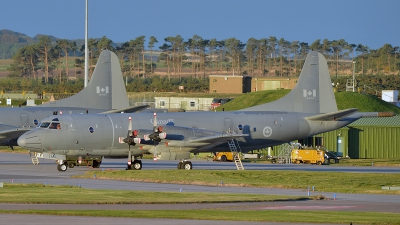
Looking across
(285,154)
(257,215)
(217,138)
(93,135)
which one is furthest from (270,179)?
(285,154)

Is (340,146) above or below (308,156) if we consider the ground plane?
above

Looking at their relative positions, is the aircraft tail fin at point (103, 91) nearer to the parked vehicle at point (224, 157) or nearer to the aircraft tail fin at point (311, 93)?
the aircraft tail fin at point (311, 93)

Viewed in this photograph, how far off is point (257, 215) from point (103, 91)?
1333 inches

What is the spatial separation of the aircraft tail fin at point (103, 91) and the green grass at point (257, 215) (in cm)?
3189

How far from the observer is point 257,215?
23.5 metres

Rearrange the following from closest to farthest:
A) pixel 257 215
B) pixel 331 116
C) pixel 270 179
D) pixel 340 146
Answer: pixel 257 215 < pixel 270 179 < pixel 331 116 < pixel 340 146

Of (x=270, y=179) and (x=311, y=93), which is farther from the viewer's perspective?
(x=311, y=93)

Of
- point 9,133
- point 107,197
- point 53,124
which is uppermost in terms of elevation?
point 53,124

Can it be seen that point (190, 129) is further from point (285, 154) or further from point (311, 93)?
point (285, 154)

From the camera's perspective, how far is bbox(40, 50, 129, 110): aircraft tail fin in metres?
55.3

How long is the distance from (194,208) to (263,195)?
244 inches

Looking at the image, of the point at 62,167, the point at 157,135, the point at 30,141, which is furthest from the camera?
the point at 157,135

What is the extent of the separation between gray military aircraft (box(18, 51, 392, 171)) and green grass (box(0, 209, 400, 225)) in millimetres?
20731

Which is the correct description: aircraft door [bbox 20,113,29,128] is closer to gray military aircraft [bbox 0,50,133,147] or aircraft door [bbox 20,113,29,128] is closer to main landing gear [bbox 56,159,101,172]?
gray military aircraft [bbox 0,50,133,147]
